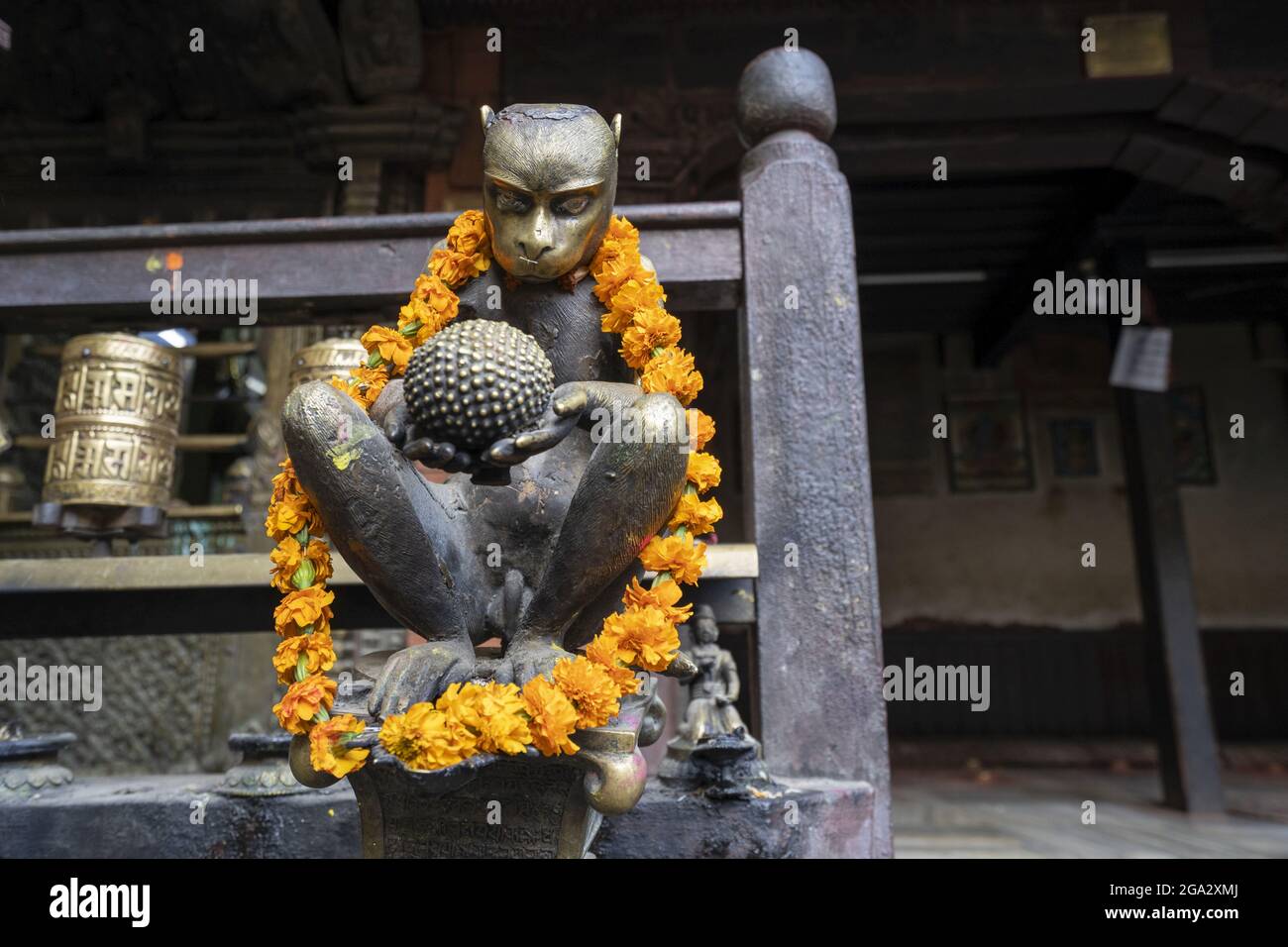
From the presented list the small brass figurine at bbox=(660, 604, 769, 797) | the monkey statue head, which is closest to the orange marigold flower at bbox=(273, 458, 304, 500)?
the monkey statue head

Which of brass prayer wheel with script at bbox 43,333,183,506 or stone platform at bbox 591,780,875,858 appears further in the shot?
brass prayer wheel with script at bbox 43,333,183,506

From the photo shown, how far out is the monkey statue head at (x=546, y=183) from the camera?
61.5 inches

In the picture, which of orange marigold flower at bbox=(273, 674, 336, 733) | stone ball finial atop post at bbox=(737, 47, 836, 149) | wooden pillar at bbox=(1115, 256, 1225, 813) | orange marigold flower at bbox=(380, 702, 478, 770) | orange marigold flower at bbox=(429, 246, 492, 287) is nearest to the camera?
orange marigold flower at bbox=(380, 702, 478, 770)

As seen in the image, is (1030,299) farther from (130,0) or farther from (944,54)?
(130,0)

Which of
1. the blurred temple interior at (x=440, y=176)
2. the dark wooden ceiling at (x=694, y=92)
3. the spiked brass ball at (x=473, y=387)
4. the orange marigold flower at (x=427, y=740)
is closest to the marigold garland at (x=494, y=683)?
the orange marigold flower at (x=427, y=740)

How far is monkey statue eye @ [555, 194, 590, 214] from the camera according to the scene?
1.61 meters

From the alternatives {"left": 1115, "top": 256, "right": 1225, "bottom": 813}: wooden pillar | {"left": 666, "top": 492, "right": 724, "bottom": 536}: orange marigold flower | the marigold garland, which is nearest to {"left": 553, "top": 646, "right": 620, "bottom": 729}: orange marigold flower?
the marigold garland

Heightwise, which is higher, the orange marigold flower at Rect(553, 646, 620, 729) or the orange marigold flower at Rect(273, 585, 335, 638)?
the orange marigold flower at Rect(273, 585, 335, 638)

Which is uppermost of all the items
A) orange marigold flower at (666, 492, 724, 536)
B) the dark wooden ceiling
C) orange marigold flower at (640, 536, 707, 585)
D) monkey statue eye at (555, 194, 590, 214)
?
the dark wooden ceiling

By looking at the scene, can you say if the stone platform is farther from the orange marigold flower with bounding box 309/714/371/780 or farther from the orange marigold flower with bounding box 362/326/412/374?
Answer: the orange marigold flower with bounding box 362/326/412/374

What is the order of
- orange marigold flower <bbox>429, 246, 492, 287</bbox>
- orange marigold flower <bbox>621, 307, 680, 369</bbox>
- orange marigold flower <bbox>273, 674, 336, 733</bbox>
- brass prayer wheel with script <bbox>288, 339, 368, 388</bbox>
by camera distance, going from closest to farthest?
orange marigold flower <bbox>273, 674, 336, 733</bbox>
orange marigold flower <bbox>621, 307, 680, 369</bbox>
orange marigold flower <bbox>429, 246, 492, 287</bbox>
brass prayer wheel with script <bbox>288, 339, 368, 388</bbox>

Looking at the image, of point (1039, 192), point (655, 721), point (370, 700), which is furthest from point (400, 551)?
point (1039, 192)

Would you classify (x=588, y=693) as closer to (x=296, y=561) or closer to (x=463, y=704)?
(x=463, y=704)

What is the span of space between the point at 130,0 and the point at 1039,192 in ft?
15.8
